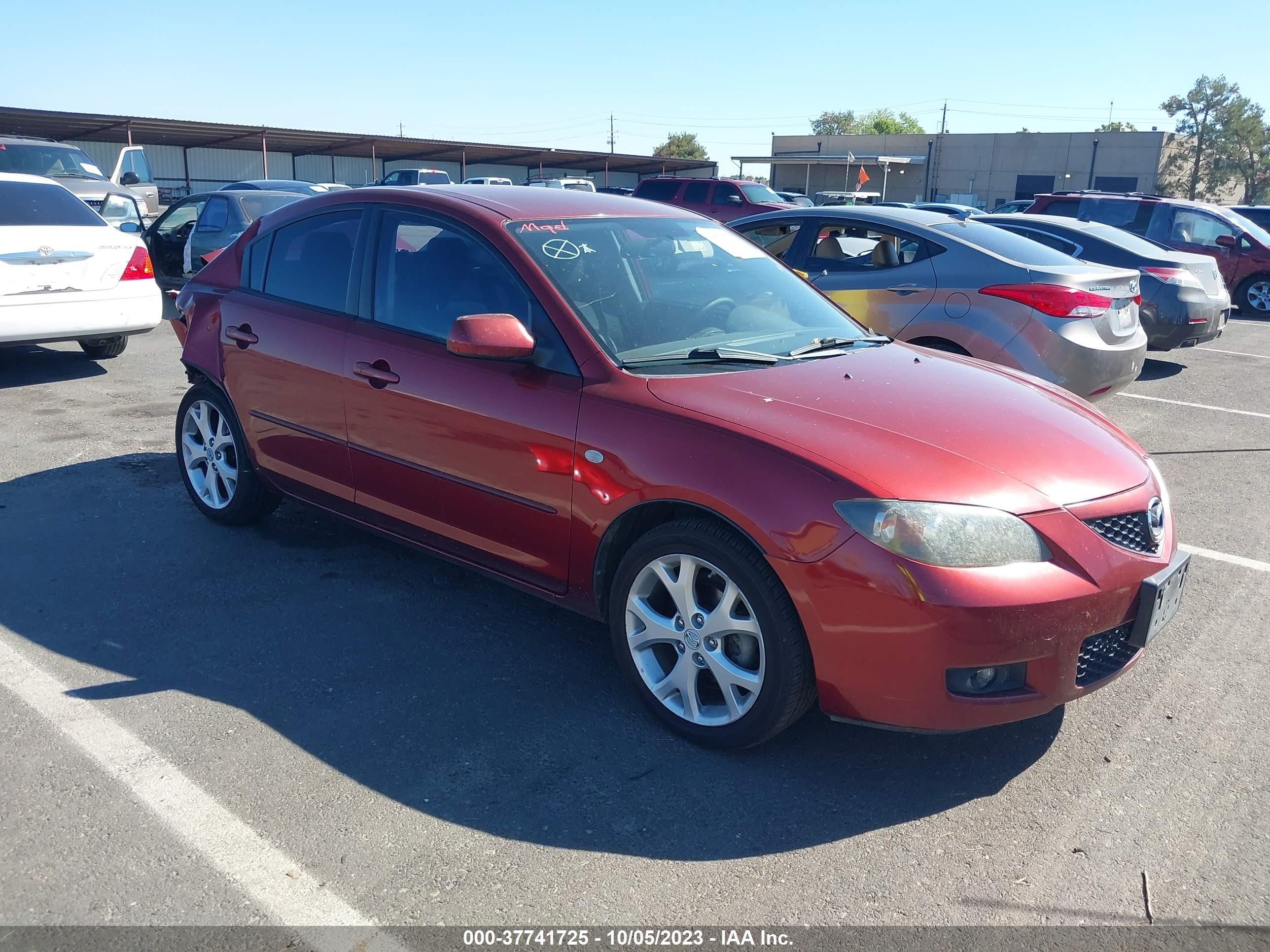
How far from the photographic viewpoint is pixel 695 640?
332 centimetres

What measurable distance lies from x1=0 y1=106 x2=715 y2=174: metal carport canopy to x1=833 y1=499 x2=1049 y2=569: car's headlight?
108 ft

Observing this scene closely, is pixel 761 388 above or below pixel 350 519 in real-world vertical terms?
above

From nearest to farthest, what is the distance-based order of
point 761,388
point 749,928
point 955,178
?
point 749,928 → point 761,388 → point 955,178

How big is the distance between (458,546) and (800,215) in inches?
200

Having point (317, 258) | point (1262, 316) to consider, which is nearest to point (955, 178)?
point (1262, 316)

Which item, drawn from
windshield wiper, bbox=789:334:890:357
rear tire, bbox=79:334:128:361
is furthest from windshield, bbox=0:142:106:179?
windshield wiper, bbox=789:334:890:357

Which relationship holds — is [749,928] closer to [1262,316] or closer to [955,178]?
[1262,316]

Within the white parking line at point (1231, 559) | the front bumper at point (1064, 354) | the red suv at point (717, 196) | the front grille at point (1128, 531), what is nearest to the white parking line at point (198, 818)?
the front grille at point (1128, 531)

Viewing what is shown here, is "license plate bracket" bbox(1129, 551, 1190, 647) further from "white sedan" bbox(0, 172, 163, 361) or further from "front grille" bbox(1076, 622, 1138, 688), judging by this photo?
"white sedan" bbox(0, 172, 163, 361)

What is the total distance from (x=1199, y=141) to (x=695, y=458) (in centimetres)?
8183

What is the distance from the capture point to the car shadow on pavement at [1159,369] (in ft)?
35.2

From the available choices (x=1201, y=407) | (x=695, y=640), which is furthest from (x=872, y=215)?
(x=695, y=640)

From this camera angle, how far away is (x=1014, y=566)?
2.94 metres

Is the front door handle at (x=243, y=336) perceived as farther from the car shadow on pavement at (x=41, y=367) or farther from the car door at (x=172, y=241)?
the car door at (x=172, y=241)
